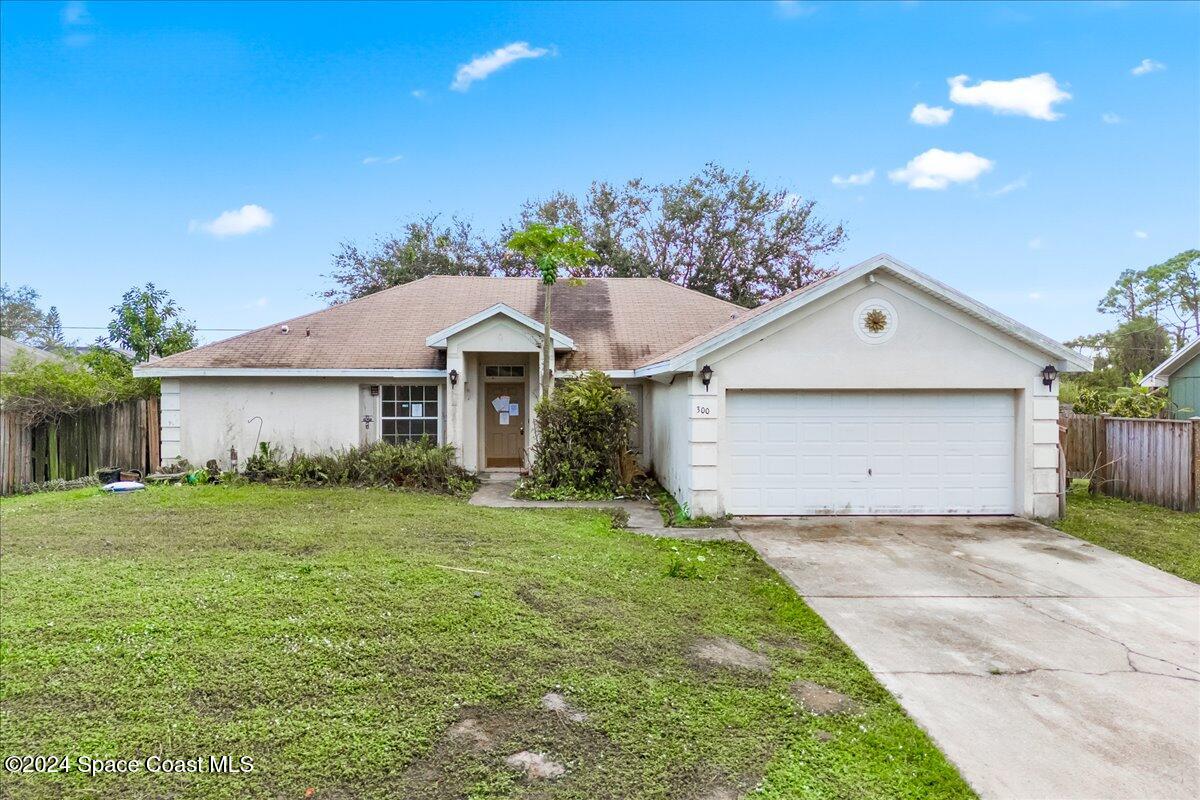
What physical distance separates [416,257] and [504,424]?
49.3 ft

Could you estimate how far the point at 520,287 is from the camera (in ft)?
54.7

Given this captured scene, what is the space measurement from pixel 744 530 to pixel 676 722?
17.3 feet

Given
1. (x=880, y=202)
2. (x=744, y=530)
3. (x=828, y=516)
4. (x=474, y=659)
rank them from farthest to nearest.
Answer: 1. (x=880, y=202)
2. (x=828, y=516)
3. (x=744, y=530)
4. (x=474, y=659)

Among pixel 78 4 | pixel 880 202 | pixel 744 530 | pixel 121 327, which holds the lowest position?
pixel 744 530

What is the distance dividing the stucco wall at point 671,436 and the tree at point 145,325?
50.7 feet

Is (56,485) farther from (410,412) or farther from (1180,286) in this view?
(1180,286)

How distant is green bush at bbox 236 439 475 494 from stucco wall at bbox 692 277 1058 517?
540 cm

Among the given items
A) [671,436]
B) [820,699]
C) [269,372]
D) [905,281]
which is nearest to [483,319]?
[269,372]

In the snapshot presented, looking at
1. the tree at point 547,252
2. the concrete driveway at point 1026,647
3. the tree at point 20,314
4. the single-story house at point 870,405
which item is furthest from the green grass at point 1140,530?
the tree at point 20,314

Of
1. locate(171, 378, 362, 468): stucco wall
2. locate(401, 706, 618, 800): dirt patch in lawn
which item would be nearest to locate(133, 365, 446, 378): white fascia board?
locate(171, 378, 362, 468): stucco wall

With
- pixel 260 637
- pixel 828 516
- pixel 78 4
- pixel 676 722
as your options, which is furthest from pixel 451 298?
pixel 676 722

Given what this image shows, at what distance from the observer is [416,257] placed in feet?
84.8

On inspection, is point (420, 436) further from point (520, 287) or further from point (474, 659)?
point (474, 659)

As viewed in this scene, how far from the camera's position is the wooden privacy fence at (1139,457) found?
31.7 feet
